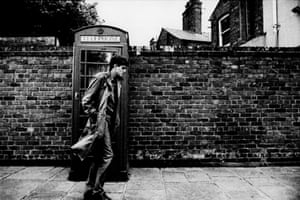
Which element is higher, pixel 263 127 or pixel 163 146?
pixel 263 127

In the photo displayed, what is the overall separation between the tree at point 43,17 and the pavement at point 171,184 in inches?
377

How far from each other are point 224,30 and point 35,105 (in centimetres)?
1239

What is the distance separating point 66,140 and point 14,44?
257cm

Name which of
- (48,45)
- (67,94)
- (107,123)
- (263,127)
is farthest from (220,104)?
(48,45)

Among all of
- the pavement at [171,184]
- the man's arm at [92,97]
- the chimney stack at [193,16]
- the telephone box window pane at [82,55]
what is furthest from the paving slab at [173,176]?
the chimney stack at [193,16]

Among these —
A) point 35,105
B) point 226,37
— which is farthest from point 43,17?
point 35,105

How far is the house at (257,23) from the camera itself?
7.96 m

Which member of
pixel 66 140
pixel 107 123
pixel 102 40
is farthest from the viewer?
pixel 66 140

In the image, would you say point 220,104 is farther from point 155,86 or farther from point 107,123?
point 107,123

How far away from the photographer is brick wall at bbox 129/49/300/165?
15.8 ft

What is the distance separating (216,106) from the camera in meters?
4.89

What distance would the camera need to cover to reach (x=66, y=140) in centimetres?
477

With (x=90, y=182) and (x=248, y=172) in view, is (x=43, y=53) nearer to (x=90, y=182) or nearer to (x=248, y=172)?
(x=90, y=182)

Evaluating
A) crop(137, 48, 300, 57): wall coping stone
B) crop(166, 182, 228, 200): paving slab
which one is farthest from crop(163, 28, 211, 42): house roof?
crop(166, 182, 228, 200): paving slab
